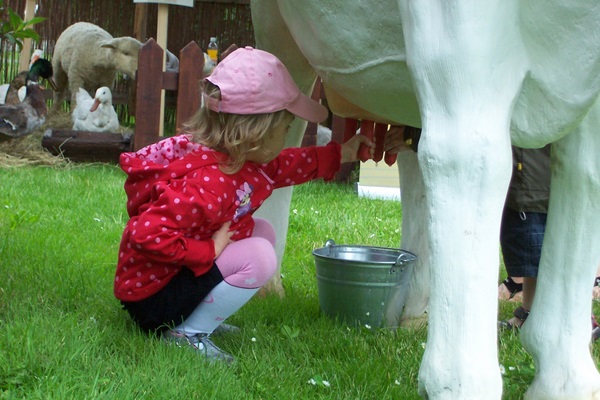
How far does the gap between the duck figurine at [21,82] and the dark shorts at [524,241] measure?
18.1 ft

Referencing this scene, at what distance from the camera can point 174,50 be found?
1074cm

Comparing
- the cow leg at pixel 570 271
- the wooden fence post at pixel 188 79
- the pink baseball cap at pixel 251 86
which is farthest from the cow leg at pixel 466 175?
the wooden fence post at pixel 188 79

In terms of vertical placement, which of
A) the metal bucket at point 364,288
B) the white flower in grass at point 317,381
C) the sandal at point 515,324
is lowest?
the sandal at point 515,324

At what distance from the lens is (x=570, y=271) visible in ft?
5.96

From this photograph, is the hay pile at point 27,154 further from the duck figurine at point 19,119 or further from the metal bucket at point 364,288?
the metal bucket at point 364,288

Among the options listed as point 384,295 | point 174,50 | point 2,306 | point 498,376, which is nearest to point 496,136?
point 498,376

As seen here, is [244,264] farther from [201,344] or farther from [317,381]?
[317,381]

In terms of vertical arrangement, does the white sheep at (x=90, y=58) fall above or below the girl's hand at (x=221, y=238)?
above

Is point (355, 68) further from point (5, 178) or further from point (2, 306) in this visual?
point (5, 178)

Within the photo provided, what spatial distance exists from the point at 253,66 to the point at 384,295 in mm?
910

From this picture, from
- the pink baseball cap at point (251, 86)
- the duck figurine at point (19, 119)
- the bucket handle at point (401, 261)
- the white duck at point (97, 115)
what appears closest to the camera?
the pink baseball cap at point (251, 86)

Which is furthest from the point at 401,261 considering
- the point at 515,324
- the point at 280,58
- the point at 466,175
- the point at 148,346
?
the point at 466,175

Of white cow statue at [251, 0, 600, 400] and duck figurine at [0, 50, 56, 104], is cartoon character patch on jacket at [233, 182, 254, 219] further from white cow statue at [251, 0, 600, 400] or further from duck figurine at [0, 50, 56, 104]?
duck figurine at [0, 50, 56, 104]

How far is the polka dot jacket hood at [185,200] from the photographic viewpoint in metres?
2.04
